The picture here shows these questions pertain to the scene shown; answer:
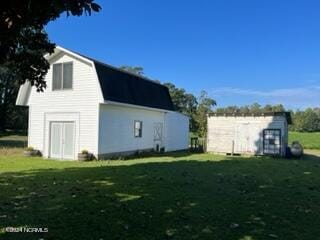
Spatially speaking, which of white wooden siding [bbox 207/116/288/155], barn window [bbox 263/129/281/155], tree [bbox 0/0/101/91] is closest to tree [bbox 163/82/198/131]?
white wooden siding [bbox 207/116/288/155]

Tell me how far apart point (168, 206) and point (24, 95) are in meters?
15.9

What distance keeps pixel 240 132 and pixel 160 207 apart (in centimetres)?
1728

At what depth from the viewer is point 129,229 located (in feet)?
16.0

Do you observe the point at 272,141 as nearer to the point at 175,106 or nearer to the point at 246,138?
the point at 246,138

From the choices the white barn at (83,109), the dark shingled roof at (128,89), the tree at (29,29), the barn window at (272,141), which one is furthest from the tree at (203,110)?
the tree at (29,29)

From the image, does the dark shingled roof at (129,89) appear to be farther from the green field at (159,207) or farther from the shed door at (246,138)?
the green field at (159,207)

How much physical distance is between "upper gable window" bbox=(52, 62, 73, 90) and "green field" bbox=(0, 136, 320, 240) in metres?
8.72

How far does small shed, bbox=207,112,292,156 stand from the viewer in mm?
21250

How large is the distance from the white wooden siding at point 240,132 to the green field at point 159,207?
12044 mm

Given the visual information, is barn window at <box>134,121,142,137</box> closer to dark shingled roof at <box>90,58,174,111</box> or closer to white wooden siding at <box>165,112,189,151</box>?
dark shingled roof at <box>90,58,174,111</box>

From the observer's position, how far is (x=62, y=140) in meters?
17.6

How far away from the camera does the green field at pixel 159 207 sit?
4812mm

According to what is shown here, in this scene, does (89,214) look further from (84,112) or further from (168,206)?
(84,112)

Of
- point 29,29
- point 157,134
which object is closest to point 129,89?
point 157,134
